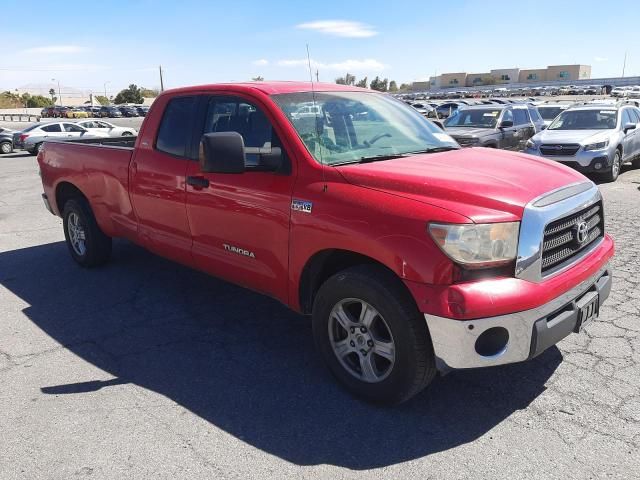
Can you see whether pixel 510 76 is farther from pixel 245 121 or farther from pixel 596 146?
pixel 245 121

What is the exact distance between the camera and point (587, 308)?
10.1 feet

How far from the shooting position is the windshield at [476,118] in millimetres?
12562

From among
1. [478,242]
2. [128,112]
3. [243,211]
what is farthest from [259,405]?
[128,112]

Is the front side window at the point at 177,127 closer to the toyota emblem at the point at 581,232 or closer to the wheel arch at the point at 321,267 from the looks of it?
the wheel arch at the point at 321,267

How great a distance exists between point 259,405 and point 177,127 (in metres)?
2.47

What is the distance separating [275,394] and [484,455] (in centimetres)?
132

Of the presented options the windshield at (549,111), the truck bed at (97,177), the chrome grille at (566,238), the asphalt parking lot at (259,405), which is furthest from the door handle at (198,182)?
the windshield at (549,111)

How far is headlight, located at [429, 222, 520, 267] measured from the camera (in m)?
2.66

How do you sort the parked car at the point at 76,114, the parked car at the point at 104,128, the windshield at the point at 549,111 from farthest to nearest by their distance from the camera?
the parked car at the point at 76,114 < the parked car at the point at 104,128 < the windshield at the point at 549,111

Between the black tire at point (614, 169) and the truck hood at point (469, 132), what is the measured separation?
252 cm

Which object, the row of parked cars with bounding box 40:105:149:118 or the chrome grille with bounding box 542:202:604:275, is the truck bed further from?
the row of parked cars with bounding box 40:105:149:118

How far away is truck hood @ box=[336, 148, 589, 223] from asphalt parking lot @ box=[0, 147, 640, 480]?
48.8 inches

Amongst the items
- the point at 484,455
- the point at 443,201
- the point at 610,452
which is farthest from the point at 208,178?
the point at 610,452

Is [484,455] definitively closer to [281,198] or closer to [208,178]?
[281,198]
